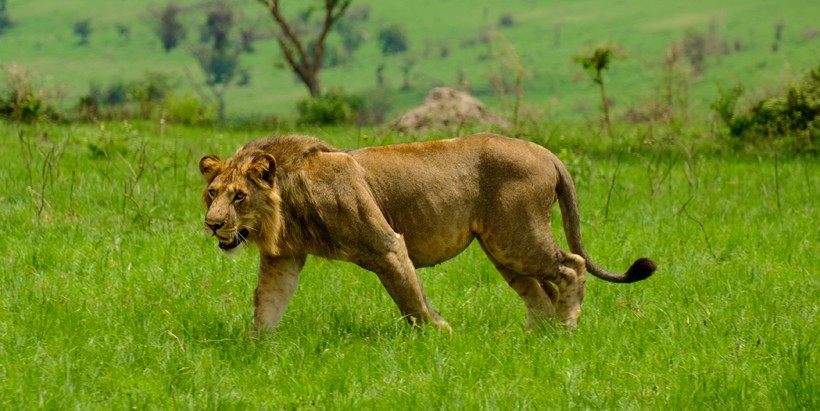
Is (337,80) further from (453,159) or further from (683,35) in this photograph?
(453,159)

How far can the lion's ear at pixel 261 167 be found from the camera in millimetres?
5480

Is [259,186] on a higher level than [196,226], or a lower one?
higher

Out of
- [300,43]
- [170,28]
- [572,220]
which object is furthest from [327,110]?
[170,28]

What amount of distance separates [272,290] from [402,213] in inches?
30.1

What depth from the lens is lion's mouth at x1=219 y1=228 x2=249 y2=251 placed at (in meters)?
5.49

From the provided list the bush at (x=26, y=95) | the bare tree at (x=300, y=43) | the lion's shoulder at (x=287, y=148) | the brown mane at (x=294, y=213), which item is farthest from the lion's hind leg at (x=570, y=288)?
the bare tree at (x=300, y=43)

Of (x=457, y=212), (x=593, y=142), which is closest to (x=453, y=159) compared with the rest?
(x=457, y=212)

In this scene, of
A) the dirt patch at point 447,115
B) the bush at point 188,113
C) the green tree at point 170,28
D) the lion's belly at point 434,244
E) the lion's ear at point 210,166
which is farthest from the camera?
the green tree at point 170,28

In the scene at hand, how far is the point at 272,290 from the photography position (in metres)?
5.80

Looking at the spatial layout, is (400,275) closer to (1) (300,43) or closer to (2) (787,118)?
(2) (787,118)

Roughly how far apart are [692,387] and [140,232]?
4.76 m

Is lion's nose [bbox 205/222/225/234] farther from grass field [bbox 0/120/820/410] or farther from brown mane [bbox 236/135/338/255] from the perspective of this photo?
grass field [bbox 0/120/820/410]

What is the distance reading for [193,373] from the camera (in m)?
5.11

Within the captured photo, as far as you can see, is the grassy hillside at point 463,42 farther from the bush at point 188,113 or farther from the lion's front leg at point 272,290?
the lion's front leg at point 272,290
